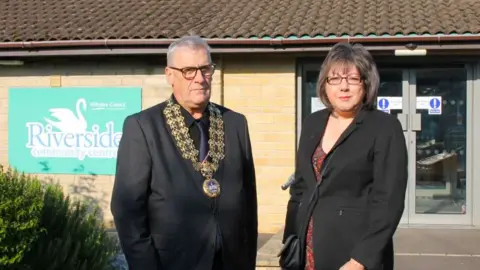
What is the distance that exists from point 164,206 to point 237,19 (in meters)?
7.65

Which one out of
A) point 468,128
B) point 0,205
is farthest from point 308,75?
point 0,205

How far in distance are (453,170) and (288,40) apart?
10.4 feet

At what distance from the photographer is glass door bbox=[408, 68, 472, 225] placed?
1018cm

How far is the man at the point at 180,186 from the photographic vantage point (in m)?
3.27

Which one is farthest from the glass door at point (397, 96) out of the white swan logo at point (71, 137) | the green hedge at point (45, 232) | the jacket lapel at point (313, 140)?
the jacket lapel at point (313, 140)

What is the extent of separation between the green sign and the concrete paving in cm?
342

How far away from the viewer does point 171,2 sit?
481 inches

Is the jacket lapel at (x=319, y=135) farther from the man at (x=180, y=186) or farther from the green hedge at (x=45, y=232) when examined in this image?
the green hedge at (x=45, y=232)

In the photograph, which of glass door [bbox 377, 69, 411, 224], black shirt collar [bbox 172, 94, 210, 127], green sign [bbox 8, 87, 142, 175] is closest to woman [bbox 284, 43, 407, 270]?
black shirt collar [bbox 172, 94, 210, 127]

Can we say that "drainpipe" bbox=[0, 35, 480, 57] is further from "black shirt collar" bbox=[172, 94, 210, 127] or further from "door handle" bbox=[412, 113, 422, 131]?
"black shirt collar" bbox=[172, 94, 210, 127]

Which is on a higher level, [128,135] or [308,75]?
[308,75]

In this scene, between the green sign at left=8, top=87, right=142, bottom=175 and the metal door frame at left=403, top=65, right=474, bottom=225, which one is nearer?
the metal door frame at left=403, top=65, right=474, bottom=225

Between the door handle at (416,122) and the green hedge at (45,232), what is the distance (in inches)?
233

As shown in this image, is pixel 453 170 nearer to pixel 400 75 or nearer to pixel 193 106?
pixel 400 75
